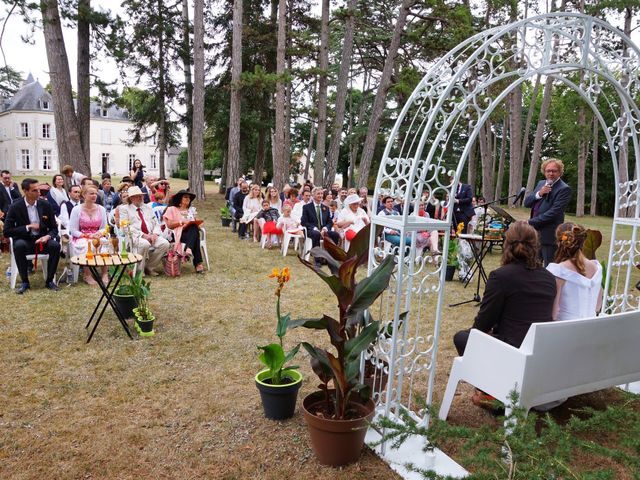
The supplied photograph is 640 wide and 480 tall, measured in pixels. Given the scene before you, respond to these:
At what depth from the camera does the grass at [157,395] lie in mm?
2641

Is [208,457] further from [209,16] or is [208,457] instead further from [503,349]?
[209,16]

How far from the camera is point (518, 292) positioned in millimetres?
2904

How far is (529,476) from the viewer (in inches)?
57.6

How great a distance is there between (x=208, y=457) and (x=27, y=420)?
1.26 metres

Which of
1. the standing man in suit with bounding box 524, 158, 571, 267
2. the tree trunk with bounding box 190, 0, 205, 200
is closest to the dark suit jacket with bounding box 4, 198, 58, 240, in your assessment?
the standing man in suit with bounding box 524, 158, 571, 267

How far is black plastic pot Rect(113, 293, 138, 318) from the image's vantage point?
15.9ft

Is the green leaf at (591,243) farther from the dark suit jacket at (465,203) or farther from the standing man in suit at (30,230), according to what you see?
the standing man in suit at (30,230)

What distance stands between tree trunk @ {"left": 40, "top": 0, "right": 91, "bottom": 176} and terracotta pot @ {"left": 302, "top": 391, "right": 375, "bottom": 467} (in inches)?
454

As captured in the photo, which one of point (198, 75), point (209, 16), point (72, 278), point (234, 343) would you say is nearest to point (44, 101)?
point (209, 16)

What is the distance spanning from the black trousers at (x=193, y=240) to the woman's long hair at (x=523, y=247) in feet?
17.0

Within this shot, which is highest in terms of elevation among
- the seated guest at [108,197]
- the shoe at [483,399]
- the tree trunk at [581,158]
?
the tree trunk at [581,158]

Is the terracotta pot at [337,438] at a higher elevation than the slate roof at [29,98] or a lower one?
lower

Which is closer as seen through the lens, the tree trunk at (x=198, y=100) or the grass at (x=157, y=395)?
the grass at (x=157, y=395)

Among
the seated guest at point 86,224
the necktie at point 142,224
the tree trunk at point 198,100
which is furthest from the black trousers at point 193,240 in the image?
the tree trunk at point 198,100
